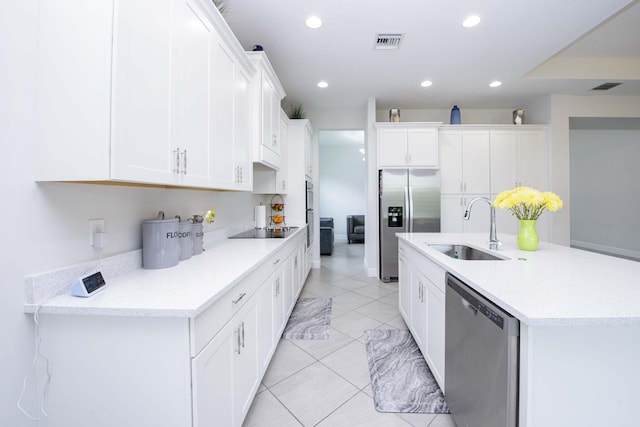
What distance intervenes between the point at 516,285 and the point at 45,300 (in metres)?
1.85

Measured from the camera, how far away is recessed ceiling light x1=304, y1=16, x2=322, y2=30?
2.40 metres

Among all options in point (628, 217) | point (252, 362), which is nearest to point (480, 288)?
point (252, 362)

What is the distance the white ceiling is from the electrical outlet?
6.76 feet

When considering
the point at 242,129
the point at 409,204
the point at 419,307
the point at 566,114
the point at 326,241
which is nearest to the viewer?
the point at 419,307

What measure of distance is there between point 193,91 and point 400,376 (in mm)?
2233

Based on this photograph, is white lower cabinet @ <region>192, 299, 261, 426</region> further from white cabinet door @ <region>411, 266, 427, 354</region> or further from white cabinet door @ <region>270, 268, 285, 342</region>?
white cabinet door @ <region>411, 266, 427, 354</region>

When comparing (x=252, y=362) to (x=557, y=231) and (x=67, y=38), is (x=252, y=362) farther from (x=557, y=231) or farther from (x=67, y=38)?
(x=557, y=231)

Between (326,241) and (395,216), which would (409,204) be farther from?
(326,241)

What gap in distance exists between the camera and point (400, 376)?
72.8 inches

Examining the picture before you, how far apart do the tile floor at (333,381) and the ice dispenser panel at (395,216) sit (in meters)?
1.28

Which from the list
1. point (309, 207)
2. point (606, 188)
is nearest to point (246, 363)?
point (309, 207)

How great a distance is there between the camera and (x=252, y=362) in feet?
4.82

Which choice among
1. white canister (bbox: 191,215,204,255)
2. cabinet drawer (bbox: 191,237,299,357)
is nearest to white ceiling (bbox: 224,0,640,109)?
white canister (bbox: 191,215,204,255)

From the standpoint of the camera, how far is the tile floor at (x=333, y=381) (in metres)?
1.50
